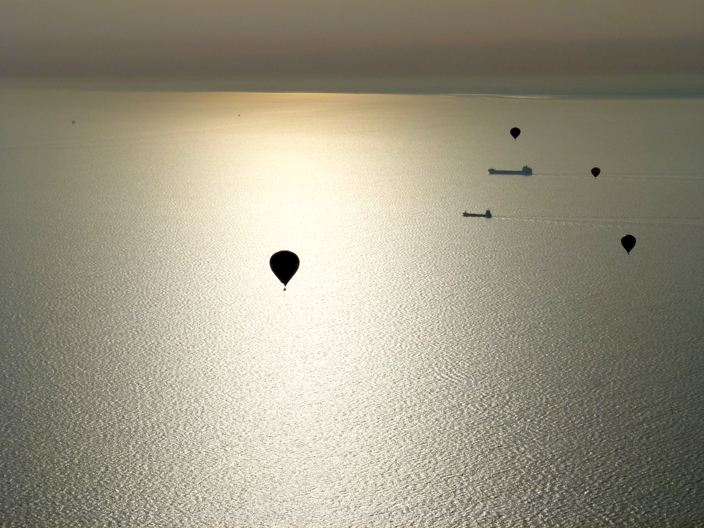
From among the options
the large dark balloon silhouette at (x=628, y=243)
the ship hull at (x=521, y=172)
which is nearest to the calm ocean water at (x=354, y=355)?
the large dark balloon silhouette at (x=628, y=243)

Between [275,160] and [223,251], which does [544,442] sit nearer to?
[223,251]

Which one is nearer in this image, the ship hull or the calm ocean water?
the calm ocean water

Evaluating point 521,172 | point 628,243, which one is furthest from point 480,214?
point 521,172

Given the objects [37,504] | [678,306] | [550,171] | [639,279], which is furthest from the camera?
[550,171]

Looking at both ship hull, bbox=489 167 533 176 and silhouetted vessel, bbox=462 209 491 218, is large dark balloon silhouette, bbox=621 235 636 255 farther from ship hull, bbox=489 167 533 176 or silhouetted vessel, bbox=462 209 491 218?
ship hull, bbox=489 167 533 176

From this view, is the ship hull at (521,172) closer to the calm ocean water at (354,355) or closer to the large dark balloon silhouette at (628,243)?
the calm ocean water at (354,355)

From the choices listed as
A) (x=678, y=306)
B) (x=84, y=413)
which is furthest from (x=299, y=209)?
(x=84, y=413)

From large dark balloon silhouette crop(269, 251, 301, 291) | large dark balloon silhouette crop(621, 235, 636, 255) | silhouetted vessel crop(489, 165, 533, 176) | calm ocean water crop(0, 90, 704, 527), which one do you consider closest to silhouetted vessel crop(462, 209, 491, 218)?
calm ocean water crop(0, 90, 704, 527)

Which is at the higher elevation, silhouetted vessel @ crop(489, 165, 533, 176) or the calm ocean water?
silhouetted vessel @ crop(489, 165, 533, 176)

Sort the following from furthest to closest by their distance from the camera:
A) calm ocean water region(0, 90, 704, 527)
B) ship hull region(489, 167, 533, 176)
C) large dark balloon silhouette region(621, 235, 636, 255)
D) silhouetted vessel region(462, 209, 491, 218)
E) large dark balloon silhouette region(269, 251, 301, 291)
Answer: ship hull region(489, 167, 533, 176) < silhouetted vessel region(462, 209, 491, 218) < large dark balloon silhouette region(621, 235, 636, 255) < large dark balloon silhouette region(269, 251, 301, 291) < calm ocean water region(0, 90, 704, 527)
